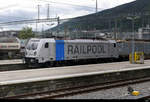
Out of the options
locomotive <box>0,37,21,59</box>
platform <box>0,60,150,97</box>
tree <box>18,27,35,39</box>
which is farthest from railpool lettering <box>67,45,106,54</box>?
tree <box>18,27,35,39</box>

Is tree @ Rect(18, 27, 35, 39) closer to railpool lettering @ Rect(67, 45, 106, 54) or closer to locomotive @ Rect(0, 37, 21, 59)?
locomotive @ Rect(0, 37, 21, 59)

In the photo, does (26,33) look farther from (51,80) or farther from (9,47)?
(51,80)

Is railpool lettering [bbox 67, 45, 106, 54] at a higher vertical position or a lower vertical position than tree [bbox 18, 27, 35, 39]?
lower

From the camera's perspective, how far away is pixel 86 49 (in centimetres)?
2347

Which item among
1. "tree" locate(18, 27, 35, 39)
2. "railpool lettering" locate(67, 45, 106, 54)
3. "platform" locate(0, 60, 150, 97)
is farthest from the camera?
"tree" locate(18, 27, 35, 39)

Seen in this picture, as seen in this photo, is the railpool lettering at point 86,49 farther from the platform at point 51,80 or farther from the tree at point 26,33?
the tree at point 26,33

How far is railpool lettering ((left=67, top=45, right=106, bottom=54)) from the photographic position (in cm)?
2205

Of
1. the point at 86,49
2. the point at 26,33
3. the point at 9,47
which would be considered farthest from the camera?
the point at 26,33

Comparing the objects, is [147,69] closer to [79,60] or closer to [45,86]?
A: [79,60]

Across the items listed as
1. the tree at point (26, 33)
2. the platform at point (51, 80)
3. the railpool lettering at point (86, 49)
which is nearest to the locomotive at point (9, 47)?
the railpool lettering at point (86, 49)

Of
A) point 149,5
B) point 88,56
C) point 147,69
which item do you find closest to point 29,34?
point 149,5

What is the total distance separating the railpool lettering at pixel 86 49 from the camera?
22.0 meters

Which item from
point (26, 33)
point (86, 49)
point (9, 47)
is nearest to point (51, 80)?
point (86, 49)

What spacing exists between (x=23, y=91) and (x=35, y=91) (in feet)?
2.13
